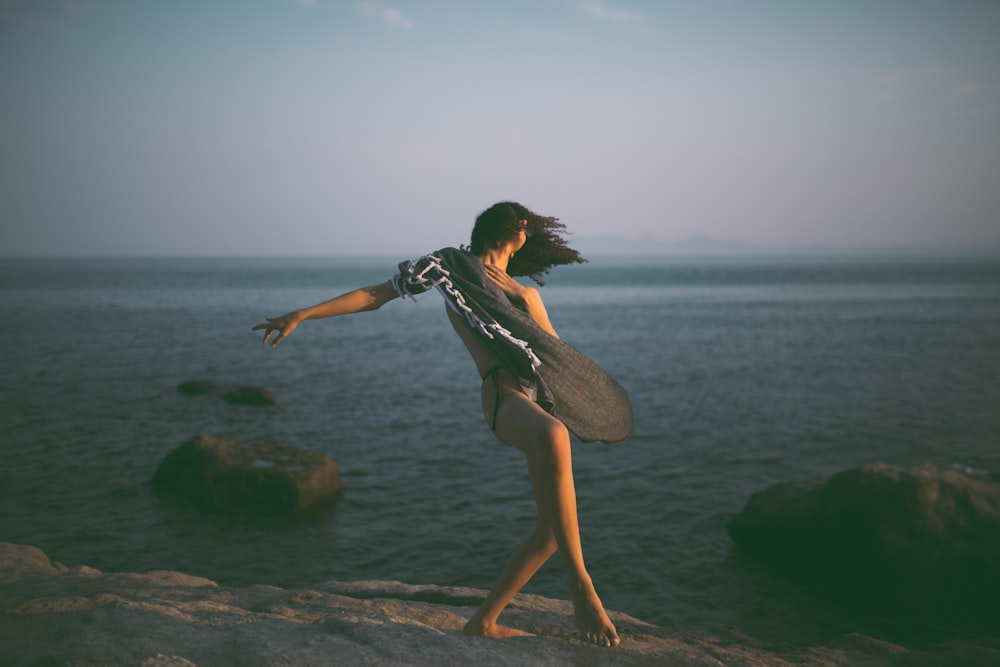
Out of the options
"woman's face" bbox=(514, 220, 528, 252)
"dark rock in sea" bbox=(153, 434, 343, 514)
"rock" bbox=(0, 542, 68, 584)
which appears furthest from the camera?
"dark rock in sea" bbox=(153, 434, 343, 514)

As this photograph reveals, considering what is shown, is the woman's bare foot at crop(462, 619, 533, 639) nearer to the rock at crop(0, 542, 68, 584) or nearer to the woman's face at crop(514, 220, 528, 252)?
the woman's face at crop(514, 220, 528, 252)

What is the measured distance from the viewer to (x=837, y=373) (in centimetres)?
2295

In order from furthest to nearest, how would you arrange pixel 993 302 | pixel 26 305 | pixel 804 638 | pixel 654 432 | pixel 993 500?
pixel 993 302 → pixel 26 305 → pixel 654 432 → pixel 993 500 → pixel 804 638

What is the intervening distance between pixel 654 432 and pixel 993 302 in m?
57.2

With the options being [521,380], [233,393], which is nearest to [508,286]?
[521,380]

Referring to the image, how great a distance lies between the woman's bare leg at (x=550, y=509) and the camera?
3207 millimetres

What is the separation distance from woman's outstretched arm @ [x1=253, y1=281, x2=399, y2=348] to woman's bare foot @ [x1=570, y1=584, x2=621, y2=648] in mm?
1844

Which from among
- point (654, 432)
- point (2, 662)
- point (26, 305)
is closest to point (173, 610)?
point (2, 662)

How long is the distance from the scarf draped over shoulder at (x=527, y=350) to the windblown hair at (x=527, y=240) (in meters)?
0.19

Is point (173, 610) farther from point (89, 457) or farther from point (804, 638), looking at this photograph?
point (89, 457)

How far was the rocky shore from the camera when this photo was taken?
313 cm

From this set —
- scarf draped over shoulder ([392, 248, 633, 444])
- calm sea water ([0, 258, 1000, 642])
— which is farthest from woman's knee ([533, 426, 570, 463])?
calm sea water ([0, 258, 1000, 642])

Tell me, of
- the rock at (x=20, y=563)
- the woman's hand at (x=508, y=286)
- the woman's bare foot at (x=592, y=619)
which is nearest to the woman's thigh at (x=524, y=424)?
the woman's hand at (x=508, y=286)

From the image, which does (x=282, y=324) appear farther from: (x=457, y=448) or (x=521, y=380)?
(x=457, y=448)
